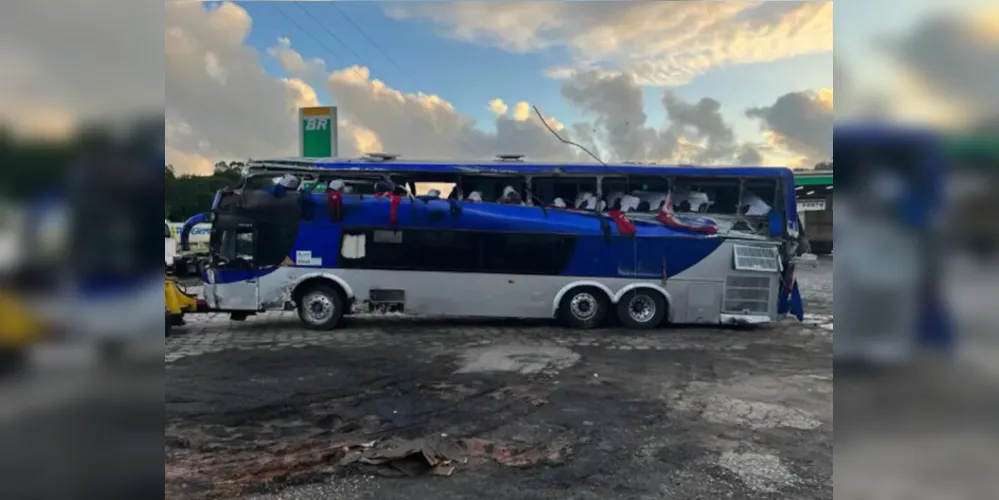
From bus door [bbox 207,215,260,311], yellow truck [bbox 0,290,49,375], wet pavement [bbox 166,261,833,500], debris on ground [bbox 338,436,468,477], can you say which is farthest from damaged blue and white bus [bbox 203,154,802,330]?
yellow truck [bbox 0,290,49,375]

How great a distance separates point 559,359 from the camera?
6.81 meters

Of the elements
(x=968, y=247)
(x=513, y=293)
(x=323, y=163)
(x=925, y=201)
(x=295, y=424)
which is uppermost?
(x=323, y=163)

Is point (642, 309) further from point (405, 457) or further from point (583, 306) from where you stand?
point (405, 457)

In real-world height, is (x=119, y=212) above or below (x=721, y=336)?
above

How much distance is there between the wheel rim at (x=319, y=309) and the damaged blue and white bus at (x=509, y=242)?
0.02 metres

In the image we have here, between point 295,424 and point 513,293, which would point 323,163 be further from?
point 295,424

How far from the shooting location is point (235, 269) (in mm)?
8711

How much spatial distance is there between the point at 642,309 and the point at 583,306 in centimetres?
89

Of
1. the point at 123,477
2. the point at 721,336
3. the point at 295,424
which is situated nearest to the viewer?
the point at 123,477

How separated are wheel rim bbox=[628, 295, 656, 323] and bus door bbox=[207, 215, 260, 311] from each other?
5565mm

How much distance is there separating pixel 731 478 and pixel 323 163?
693 cm

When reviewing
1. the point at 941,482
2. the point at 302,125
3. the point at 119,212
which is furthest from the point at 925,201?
the point at 302,125

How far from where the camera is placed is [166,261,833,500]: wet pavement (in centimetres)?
335

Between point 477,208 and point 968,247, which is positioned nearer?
point 968,247
